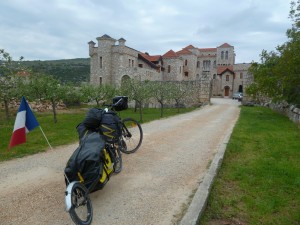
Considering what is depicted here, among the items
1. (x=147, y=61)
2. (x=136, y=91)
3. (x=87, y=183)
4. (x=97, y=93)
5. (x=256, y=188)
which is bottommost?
(x=256, y=188)

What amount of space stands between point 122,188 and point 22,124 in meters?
3.21

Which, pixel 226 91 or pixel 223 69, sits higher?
pixel 223 69

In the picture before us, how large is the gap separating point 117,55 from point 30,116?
35484 millimetres

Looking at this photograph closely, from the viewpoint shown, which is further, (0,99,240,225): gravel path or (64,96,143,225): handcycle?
(0,99,240,225): gravel path

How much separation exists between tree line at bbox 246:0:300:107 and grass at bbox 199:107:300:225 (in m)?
9.67

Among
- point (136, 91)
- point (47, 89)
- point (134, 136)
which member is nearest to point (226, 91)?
point (136, 91)

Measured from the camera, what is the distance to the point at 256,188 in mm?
4844

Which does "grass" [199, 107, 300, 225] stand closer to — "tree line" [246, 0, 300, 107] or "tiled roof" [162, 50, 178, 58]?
"tree line" [246, 0, 300, 107]

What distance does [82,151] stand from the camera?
3.79 m

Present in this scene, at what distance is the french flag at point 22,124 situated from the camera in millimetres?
6156

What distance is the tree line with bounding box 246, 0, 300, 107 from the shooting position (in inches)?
632

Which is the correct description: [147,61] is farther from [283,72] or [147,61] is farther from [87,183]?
[87,183]

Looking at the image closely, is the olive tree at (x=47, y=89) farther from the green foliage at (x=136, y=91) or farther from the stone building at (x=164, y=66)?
the stone building at (x=164, y=66)

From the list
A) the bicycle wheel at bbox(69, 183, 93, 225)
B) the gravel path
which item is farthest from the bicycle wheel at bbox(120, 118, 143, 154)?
the bicycle wheel at bbox(69, 183, 93, 225)
